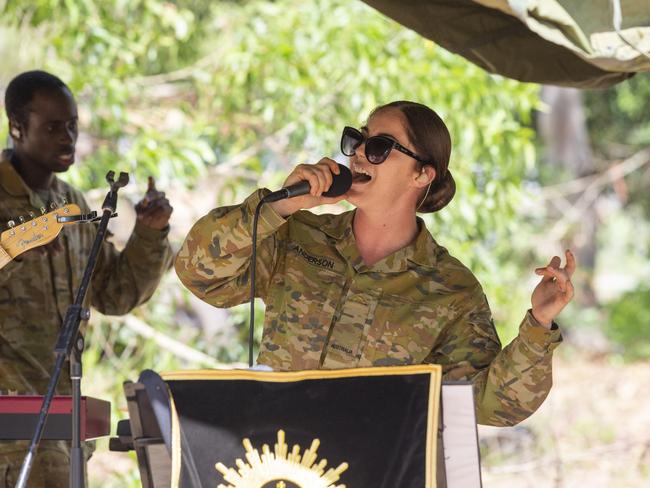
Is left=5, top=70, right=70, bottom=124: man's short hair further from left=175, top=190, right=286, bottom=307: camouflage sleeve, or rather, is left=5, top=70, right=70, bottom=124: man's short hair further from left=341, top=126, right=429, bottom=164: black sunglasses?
left=341, top=126, right=429, bottom=164: black sunglasses

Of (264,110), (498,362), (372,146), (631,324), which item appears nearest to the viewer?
(498,362)

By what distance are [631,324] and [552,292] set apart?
42.9 feet

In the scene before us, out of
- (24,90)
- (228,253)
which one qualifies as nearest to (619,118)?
(24,90)

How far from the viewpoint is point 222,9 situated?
965 cm

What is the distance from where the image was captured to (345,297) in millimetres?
3197

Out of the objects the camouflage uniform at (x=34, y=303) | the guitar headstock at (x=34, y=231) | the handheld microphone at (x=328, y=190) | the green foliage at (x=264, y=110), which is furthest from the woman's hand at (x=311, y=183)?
the green foliage at (x=264, y=110)

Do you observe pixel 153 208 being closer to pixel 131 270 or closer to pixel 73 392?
pixel 131 270

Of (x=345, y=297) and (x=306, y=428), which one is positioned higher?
(x=345, y=297)

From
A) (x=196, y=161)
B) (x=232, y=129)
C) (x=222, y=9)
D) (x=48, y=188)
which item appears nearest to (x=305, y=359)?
(x=48, y=188)

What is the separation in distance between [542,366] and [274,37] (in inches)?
181

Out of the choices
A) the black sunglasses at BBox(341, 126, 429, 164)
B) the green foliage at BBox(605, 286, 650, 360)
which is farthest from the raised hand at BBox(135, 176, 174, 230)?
the green foliage at BBox(605, 286, 650, 360)

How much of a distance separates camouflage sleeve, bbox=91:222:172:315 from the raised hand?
0.07 m

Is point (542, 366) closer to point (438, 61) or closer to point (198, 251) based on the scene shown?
point (198, 251)

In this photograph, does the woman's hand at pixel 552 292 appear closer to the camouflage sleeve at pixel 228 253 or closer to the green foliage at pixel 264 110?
the camouflage sleeve at pixel 228 253
